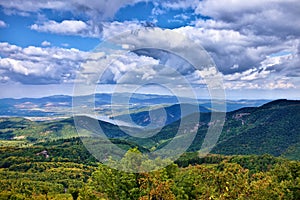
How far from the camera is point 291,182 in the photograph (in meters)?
44.2

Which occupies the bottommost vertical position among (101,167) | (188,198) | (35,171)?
(35,171)

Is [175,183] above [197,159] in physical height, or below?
above

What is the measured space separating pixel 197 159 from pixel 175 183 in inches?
4671

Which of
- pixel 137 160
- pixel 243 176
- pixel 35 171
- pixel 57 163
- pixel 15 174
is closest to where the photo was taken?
pixel 137 160

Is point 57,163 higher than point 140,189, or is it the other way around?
point 140,189

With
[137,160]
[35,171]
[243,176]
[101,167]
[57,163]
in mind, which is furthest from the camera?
[57,163]

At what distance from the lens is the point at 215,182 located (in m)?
41.6

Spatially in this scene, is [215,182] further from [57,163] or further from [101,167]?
[57,163]

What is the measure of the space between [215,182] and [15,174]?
132m

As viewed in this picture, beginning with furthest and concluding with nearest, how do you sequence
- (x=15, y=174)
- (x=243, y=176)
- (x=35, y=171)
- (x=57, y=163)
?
(x=57, y=163) < (x=35, y=171) < (x=15, y=174) < (x=243, y=176)

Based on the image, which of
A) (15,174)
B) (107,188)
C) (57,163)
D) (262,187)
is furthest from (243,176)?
(57,163)

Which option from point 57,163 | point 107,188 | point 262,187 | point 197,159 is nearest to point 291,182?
point 262,187

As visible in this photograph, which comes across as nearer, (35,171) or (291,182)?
(291,182)

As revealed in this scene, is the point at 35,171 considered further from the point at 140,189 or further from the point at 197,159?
the point at 140,189
